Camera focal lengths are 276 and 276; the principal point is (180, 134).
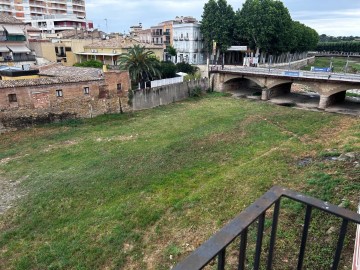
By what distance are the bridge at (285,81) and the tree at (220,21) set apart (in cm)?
1173

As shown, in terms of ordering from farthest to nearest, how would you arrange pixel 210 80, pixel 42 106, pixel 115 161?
pixel 210 80
pixel 42 106
pixel 115 161

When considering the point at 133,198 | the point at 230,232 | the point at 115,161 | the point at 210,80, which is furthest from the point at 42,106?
the point at 230,232

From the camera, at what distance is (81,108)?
26750 millimetres

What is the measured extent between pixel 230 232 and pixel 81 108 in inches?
1065

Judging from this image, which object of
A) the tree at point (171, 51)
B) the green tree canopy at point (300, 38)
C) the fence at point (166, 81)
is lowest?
the fence at point (166, 81)

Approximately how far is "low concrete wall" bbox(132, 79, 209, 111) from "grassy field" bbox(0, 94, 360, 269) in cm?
598

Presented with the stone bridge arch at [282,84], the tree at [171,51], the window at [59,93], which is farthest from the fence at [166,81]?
the tree at [171,51]

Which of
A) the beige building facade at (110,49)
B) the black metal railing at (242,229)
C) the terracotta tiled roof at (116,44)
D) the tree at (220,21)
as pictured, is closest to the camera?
the black metal railing at (242,229)

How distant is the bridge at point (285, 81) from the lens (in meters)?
28.0

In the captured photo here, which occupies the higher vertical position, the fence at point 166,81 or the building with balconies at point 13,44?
the building with balconies at point 13,44

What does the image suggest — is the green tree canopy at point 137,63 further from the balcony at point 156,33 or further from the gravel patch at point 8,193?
the balcony at point 156,33

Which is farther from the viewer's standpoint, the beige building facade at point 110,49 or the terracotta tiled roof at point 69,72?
the beige building facade at point 110,49

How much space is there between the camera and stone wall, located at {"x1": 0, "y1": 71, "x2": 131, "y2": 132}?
23.2 metres

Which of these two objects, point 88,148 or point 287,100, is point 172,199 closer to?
point 88,148
